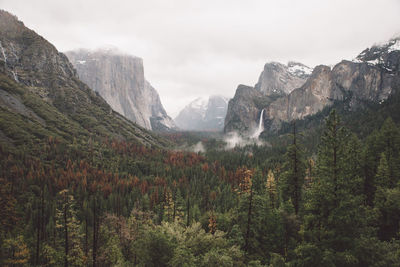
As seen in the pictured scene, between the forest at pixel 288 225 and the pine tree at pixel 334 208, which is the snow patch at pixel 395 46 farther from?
the pine tree at pixel 334 208

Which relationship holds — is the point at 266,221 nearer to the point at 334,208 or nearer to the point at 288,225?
the point at 288,225

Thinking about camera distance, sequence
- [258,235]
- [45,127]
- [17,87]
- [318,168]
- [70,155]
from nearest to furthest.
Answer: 1. [318,168]
2. [258,235]
3. [70,155]
4. [45,127]
5. [17,87]

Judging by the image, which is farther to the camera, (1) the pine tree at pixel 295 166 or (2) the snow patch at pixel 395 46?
(2) the snow patch at pixel 395 46

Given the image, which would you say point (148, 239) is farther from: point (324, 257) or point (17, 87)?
point (17, 87)

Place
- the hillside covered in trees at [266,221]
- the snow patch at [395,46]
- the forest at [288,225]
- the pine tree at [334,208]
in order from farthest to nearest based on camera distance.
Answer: the snow patch at [395,46], the hillside covered in trees at [266,221], the forest at [288,225], the pine tree at [334,208]

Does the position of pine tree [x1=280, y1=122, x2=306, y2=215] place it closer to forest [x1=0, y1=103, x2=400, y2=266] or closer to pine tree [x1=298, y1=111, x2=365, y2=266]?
forest [x1=0, y1=103, x2=400, y2=266]

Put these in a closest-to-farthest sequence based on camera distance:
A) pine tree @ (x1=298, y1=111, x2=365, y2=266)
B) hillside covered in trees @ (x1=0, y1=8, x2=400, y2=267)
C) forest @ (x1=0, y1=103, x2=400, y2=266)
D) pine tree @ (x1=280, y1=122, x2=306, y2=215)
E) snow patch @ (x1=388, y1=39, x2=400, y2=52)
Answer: pine tree @ (x1=298, y1=111, x2=365, y2=266) < forest @ (x1=0, y1=103, x2=400, y2=266) < hillside covered in trees @ (x1=0, y1=8, x2=400, y2=267) < pine tree @ (x1=280, y1=122, x2=306, y2=215) < snow patch @ (x1=388, y1=39, x2=400, y2=52)

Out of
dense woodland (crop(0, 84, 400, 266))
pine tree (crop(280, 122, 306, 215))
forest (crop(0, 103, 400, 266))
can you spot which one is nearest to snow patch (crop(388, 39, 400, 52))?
dense woodland (crop(0, 84, 400, 266))

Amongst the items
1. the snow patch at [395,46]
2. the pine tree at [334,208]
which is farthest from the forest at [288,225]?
the snow patch at [395,46]

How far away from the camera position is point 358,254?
61.6 feet

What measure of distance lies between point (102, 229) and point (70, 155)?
351ft

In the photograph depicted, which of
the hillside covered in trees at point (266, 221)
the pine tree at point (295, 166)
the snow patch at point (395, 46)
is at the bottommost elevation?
the hillside covered in trees at point (266, 221)

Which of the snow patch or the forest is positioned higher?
the snow patch

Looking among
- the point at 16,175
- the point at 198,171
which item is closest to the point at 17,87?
the point at 16,175
